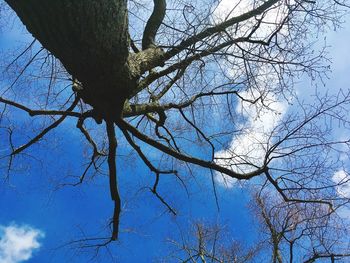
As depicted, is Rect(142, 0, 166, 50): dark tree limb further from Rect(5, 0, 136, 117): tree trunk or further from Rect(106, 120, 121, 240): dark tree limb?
Rect(5, 0, 136, 117): tree trunk

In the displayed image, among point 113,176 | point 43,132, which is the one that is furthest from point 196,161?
point 43,132

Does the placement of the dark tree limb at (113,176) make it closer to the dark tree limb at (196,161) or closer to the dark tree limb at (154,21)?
the dark tree limb at (196,161)

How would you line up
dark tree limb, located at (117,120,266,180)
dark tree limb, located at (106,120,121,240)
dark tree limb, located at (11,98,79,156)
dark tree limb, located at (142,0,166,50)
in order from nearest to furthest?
1. dark tree limb, located at (106,120,121,240)
2. dark tree limb, located at (117,120,266,180)
3. dark tree limb, located at (142,0,166,50)
4. dark tree limb, located at (11,98,79,156)

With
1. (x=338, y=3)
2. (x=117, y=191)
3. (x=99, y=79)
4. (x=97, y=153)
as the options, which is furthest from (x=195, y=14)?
(x=97, y=153)

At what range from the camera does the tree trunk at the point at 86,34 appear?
86.4 inches

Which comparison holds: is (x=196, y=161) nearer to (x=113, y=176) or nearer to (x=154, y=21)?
(x=113, y=176)

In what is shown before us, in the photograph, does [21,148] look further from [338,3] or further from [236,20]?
[338,3]

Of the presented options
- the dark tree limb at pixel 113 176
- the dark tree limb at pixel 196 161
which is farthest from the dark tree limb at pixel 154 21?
the dark tree limb at pixel 113 176

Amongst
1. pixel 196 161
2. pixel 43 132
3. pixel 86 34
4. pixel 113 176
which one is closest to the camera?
pixel 86 34

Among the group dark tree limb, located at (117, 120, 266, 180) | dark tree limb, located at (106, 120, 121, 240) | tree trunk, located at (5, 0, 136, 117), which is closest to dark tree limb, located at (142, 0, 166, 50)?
dark tree limb, located at (117, 120, 266, 180)

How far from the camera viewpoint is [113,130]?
4008mm

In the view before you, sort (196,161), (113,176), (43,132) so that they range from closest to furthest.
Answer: (196,161)
(113,176)
(43,132)

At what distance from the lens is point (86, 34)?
7.70 feet

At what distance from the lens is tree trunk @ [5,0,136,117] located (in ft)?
7.20
